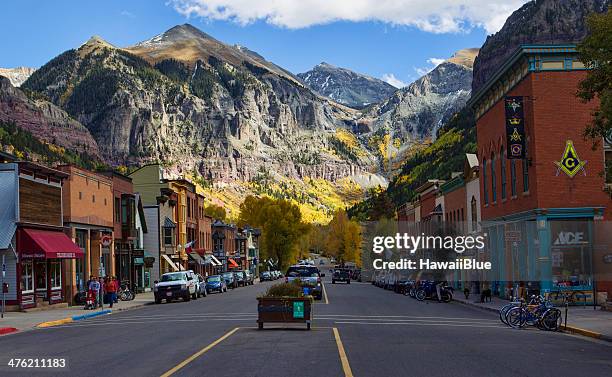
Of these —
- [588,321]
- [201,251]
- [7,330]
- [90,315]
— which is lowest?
[90,315]

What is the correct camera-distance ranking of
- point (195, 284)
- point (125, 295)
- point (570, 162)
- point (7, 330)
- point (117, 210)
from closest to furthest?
point (7, 330) < point (570, 162) < point (125, 295) < point (195, 284) < point (117, 210)

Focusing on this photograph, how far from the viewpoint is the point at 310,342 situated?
19.3 meters

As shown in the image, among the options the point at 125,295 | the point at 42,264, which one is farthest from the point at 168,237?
the point at 42,264

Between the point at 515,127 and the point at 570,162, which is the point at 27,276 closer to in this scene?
the point at 515,127

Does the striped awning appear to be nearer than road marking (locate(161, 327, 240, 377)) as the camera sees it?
No

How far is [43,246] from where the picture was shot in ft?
126

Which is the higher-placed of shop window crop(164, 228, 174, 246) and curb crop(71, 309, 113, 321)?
shop window crop(164, 228, 174, 246)

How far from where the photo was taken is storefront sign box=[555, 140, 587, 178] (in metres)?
36.7

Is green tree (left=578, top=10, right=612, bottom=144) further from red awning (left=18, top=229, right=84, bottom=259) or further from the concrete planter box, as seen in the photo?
red awning (left=18, top=229, right=84, bottom=259)

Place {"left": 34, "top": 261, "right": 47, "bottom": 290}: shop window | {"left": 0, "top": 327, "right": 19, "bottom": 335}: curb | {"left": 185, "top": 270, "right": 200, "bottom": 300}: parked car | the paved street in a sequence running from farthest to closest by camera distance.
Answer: {"left": 185, "top": 270, "right": 200, "bottom": 300}: parked car
{"left": 34, "top": 261, "right": 47, "bottom": 290}: shop window
{"left": 0, "top": 327, "right": 19, "bottom": 335}: curb
the paved street

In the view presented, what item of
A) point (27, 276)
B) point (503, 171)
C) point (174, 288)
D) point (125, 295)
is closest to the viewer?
point (27, 276)

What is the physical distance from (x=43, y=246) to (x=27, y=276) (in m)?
2.17

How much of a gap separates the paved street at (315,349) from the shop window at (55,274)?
46.9 feet

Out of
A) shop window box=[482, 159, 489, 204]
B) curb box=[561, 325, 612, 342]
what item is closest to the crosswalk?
curb box=[561, 325, 612, 342]
